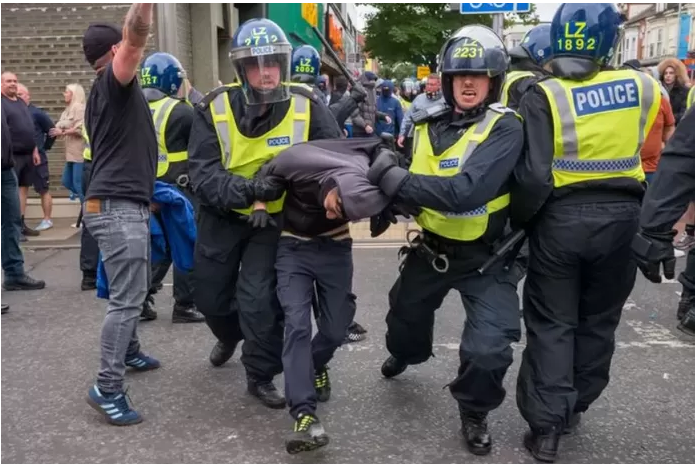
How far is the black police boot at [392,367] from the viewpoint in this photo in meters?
3.92

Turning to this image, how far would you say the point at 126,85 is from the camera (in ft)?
10.4

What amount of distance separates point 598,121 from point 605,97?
10 centimetres

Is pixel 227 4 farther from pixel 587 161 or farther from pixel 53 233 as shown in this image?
pixel 587 161

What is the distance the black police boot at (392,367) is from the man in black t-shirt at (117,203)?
1.34 m

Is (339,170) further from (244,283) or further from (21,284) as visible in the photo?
(21,284)

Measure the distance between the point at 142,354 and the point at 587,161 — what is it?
276 centimetres

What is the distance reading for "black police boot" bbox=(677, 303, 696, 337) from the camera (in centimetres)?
498

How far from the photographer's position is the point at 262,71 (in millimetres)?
3383

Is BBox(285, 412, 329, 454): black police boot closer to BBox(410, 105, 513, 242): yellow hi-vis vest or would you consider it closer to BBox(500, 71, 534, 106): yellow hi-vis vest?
BBox(410, 105, 513, 242): yellow hi-vis vest

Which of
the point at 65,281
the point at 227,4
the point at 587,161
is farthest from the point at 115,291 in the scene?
the point at 227,4

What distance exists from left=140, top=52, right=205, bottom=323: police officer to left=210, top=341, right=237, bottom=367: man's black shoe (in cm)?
76

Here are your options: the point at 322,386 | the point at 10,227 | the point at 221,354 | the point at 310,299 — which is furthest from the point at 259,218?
the point at 10,227

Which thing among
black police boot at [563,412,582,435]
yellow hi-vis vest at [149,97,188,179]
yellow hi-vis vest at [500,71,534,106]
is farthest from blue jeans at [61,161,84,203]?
black police boot at [563,412,582,435]

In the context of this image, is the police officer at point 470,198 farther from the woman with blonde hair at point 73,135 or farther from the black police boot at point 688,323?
the woman with blonde hair at point 73,135
